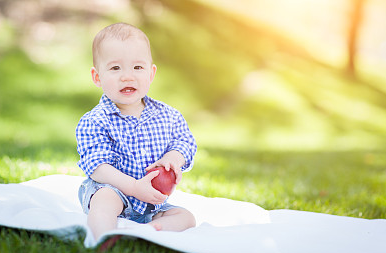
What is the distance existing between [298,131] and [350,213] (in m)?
7.03

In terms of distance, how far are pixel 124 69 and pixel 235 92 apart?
9146mm

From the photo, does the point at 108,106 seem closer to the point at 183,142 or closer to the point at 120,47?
the point at 120,47

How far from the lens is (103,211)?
2.22m

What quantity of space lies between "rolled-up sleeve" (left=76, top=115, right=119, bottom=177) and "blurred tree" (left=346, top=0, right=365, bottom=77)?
41.7ft

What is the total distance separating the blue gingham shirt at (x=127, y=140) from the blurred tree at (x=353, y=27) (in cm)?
1233

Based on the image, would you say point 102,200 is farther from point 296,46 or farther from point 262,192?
point 296,46

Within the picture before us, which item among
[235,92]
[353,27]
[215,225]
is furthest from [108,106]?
[353,27]

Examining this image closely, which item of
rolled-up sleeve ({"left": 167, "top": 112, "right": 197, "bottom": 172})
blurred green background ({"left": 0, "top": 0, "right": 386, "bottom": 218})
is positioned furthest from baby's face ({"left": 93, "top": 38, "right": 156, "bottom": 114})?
blurred green background ({"left": 0, "top": 0, "right": 386, "bottom": 218})

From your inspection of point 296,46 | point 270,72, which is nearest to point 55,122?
point 270,72

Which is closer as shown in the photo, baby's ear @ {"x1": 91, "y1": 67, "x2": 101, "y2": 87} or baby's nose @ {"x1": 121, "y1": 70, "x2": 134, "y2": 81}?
baby's nose @ {"x1": 121, "y1": 70, "x2": 134, "y2": 81}

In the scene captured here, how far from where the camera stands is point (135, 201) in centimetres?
249

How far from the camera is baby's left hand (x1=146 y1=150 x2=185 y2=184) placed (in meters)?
2.40

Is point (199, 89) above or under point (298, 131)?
above

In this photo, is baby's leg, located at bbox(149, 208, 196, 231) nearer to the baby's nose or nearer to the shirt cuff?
the shirt cuff
